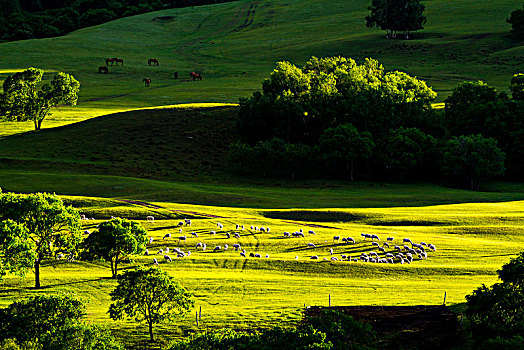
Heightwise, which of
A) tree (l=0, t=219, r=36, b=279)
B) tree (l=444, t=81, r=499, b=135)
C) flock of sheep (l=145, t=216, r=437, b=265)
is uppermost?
tree (l=444, t=81, r=499, b=135)

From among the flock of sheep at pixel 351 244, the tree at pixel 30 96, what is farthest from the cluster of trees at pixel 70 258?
the tree at pixel 30 96

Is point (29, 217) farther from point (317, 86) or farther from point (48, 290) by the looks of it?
point (317, 86)

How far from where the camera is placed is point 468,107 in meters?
119

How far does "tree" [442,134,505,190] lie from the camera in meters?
100

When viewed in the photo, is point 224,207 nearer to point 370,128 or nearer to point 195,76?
point 370,128

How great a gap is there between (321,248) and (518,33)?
519ft

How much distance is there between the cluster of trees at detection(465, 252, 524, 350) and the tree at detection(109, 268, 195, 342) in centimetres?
1872

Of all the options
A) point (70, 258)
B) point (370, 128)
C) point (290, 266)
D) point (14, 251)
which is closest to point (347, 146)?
point (370, 128)

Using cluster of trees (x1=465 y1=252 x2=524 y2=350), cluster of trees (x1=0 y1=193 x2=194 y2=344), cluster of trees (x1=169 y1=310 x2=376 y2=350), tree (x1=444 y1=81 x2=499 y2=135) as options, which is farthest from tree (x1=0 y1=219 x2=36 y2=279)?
tree (x1=444 y1=81 x2=499 y2=135)

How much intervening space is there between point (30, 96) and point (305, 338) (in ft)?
314

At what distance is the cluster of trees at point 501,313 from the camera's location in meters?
35.5

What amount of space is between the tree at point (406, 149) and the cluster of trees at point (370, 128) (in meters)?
0.17

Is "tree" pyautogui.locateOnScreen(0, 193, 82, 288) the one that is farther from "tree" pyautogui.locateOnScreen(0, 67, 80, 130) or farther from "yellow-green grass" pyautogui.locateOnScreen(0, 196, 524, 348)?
"tree" pyautogui.locateOnScreen(0, 67, 80, 130)

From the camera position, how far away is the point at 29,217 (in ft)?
168
